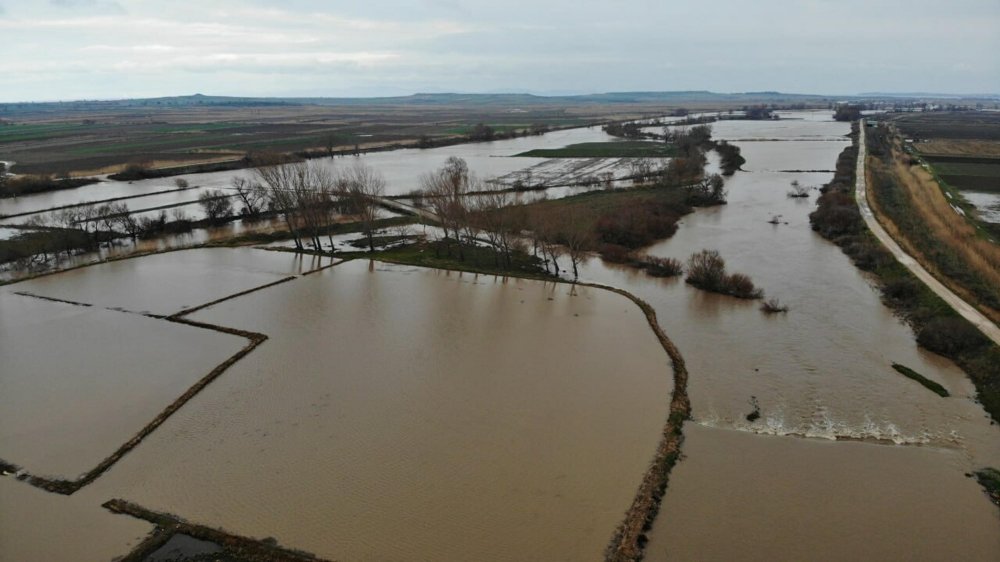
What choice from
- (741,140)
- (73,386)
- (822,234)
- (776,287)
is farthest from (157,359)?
(741,140)

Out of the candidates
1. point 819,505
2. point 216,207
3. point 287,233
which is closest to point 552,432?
point 819,505

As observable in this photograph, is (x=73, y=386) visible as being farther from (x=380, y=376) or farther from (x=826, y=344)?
(x=826, y=344)

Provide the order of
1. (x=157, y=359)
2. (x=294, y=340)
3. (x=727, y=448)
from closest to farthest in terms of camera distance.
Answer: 1. (x=727, y=448)
2. (x=157, y=359)
3. (x=294, y=340)

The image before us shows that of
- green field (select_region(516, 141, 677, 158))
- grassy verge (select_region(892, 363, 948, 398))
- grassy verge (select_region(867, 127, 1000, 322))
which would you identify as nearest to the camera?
grassy verge (select_region(892, 363, 948, 398))

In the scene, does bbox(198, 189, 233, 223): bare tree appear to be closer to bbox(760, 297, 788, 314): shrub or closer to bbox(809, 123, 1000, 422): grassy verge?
bbox(760, 297, 788, 314): shrub

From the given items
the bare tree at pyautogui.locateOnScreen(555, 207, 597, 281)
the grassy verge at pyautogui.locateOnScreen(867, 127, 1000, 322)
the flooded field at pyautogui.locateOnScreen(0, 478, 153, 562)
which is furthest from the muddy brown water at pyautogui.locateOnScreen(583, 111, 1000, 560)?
the flooded field at pyautogui.locateOnScreen(0, 478, 153, 562)

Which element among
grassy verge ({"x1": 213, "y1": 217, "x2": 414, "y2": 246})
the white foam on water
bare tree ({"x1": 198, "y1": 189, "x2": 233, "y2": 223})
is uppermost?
bare tree ({"x1": 198, "y1": 189, "x2": 233, "y2": 223})

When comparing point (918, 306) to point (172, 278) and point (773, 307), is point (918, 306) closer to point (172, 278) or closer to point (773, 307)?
point (773, 307)
